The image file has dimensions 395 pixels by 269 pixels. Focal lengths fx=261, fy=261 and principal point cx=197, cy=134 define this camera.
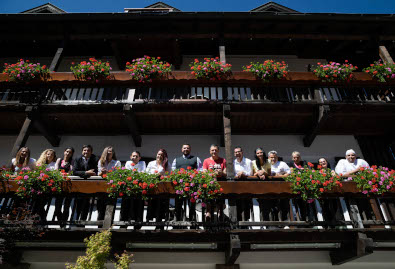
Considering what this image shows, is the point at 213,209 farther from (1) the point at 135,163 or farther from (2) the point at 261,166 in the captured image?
(1) the point at 135,163

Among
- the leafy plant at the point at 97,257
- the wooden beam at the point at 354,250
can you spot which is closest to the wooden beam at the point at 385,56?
the wooden beam at the point at 354,250

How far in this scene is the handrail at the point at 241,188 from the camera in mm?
5781

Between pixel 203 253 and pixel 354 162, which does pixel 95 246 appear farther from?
pixel 354 162

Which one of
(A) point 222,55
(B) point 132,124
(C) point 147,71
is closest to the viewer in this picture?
(C) point 147,71

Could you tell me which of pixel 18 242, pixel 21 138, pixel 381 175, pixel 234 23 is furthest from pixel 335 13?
pixel 18 242

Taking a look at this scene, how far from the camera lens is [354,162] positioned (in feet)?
23.3

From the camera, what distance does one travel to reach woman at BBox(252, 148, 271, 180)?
6.15m

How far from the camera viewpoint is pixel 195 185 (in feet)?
18.7

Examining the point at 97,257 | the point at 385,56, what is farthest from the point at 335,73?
the point at 97,257

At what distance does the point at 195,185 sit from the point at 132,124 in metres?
3.85

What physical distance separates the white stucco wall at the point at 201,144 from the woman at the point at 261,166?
7.77 feet

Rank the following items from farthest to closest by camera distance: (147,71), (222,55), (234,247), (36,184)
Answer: (222,55), (147,71), (36,184), (234,247)

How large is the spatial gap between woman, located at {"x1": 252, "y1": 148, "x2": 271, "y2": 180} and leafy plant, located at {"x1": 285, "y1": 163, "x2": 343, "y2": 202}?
63cm

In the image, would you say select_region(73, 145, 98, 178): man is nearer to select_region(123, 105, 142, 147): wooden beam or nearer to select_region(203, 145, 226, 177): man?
select_region(123, 105, 142, 147): wooden beam
